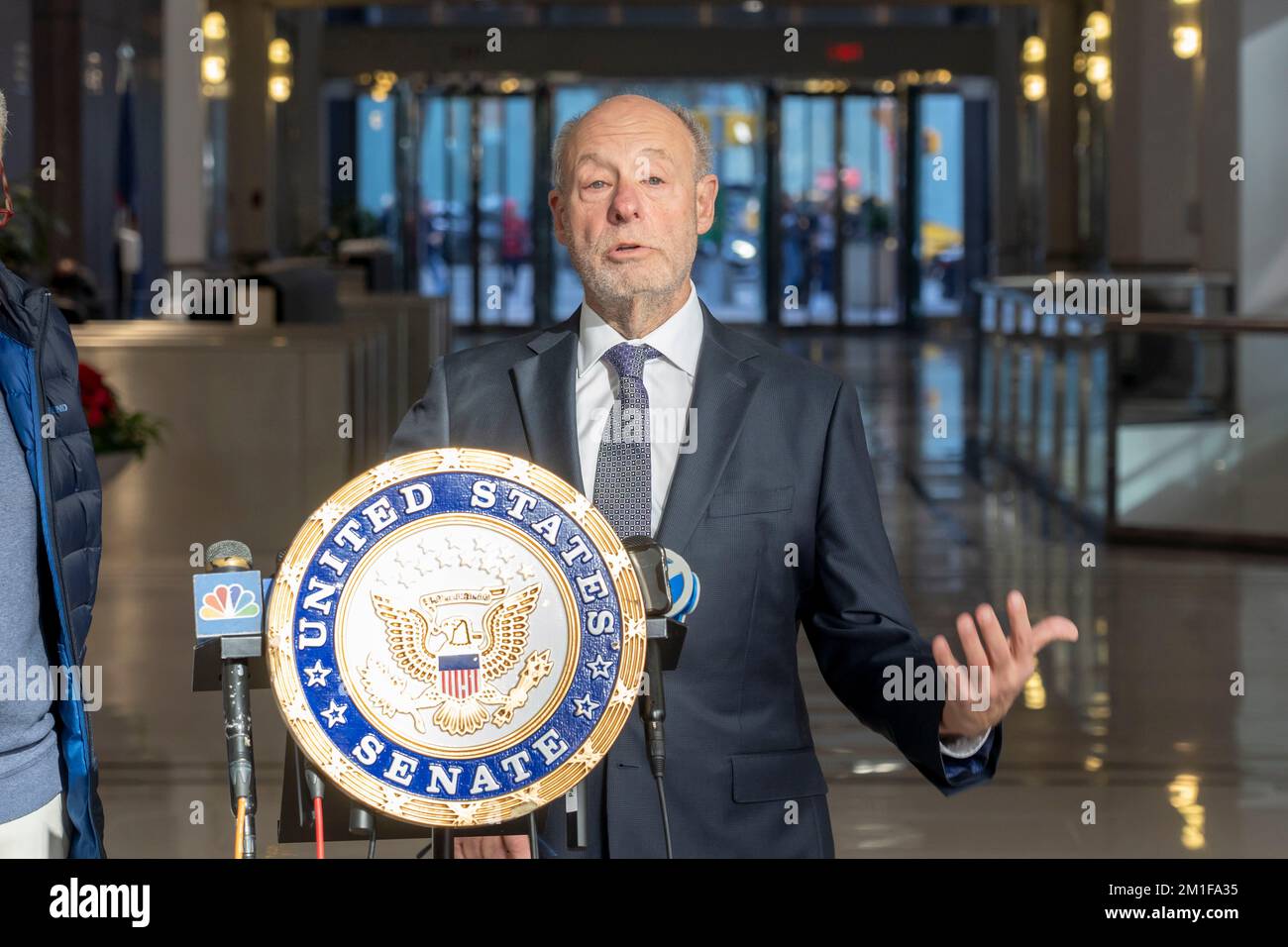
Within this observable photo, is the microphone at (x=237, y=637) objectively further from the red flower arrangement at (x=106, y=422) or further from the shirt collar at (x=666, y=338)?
the red flower arrangement at (x=106, y=422)

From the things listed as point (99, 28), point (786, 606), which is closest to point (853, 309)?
point (99, 28)

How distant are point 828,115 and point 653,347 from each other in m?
22.4

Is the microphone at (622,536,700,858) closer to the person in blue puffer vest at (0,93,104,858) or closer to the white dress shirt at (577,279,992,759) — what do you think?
the white dress shirt at (577,279,992,759)

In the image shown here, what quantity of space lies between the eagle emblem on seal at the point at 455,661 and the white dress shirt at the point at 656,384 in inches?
10.2

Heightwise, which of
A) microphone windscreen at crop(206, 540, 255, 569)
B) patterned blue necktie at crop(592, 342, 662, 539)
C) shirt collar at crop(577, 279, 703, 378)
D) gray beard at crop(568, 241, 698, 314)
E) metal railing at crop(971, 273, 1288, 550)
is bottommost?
metal railing at crop(971, 273, 1288, 550)

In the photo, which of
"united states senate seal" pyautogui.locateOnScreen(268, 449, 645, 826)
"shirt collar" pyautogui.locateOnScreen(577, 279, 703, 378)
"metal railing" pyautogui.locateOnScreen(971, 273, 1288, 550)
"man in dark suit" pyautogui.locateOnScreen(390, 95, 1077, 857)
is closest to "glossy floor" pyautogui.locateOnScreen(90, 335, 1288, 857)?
"metal railing" pyautogui.locateOnScreen(971, 273, 1288, 550)

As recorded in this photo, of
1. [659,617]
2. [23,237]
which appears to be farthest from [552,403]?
[23,237]

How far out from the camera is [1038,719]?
17.8 feet

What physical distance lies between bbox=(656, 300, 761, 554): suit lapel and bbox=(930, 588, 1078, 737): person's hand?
0.80 ft

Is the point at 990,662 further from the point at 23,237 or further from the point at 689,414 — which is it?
the point at 23,237

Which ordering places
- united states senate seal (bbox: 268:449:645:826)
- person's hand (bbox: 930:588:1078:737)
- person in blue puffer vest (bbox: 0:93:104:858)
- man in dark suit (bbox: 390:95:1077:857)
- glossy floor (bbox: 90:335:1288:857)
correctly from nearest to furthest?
united states senate seal (bbox: 268:449:645:826)
person's hand (bbox: 930:588:1078:737)
man in dark suit (bbox: 390:95:1077:857)
person in blue puffer vest (bbox: 0:93:104:858)
glossy floor (bbox: 90:335:1288:857)

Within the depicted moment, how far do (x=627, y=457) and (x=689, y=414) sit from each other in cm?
8

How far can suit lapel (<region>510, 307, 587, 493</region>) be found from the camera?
1648 millimetres

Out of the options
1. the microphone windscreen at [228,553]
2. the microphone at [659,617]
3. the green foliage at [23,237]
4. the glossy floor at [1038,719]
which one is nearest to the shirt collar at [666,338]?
the microphone at [659,617]
